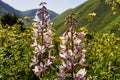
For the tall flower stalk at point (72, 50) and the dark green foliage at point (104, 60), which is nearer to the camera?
the tall flower stalk at point (72, 50)

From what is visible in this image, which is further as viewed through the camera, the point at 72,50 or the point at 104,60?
the point at 104,60

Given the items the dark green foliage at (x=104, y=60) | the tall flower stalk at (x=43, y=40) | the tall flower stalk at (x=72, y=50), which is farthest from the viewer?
the dark green foliage at (x=104, y=60)

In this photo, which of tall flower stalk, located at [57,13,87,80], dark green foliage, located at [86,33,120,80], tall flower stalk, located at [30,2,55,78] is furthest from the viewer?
dark green foliage, located at [86,33,120,80]

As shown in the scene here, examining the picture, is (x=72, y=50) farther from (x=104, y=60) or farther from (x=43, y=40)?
(x=104, y=60)

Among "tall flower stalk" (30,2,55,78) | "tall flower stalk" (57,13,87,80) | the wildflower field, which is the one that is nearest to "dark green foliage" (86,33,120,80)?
the wildflower field

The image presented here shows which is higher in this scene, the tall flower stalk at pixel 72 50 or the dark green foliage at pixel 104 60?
the tall flower stalk at pixel 72 50

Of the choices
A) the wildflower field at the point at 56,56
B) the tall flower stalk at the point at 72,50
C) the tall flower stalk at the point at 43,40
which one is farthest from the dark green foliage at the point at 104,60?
the tall flower stalk at the point at 72,50

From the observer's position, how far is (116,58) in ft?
44.9

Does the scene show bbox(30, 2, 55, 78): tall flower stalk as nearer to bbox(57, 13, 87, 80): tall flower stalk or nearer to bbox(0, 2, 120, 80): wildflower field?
bbox(0, 2, 120, 80): wildflower field

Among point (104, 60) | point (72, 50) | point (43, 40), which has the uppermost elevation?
point (43, 40)

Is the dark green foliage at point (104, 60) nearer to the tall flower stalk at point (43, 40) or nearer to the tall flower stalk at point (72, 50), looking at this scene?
the tall flower stalk at point (43, 40)

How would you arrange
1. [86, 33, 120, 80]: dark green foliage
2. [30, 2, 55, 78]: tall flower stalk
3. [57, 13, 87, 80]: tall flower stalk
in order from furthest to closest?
1. [86, 33, 120, 80]: dark green foliage
2. [30, 2, 55, 78]: tall flower stalk
3. [57, 13, 87, 80]: tall flower stalk

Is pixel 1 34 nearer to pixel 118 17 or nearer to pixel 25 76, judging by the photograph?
pixel 25 76

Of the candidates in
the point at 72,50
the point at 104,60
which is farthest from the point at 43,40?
the point at 104,60
